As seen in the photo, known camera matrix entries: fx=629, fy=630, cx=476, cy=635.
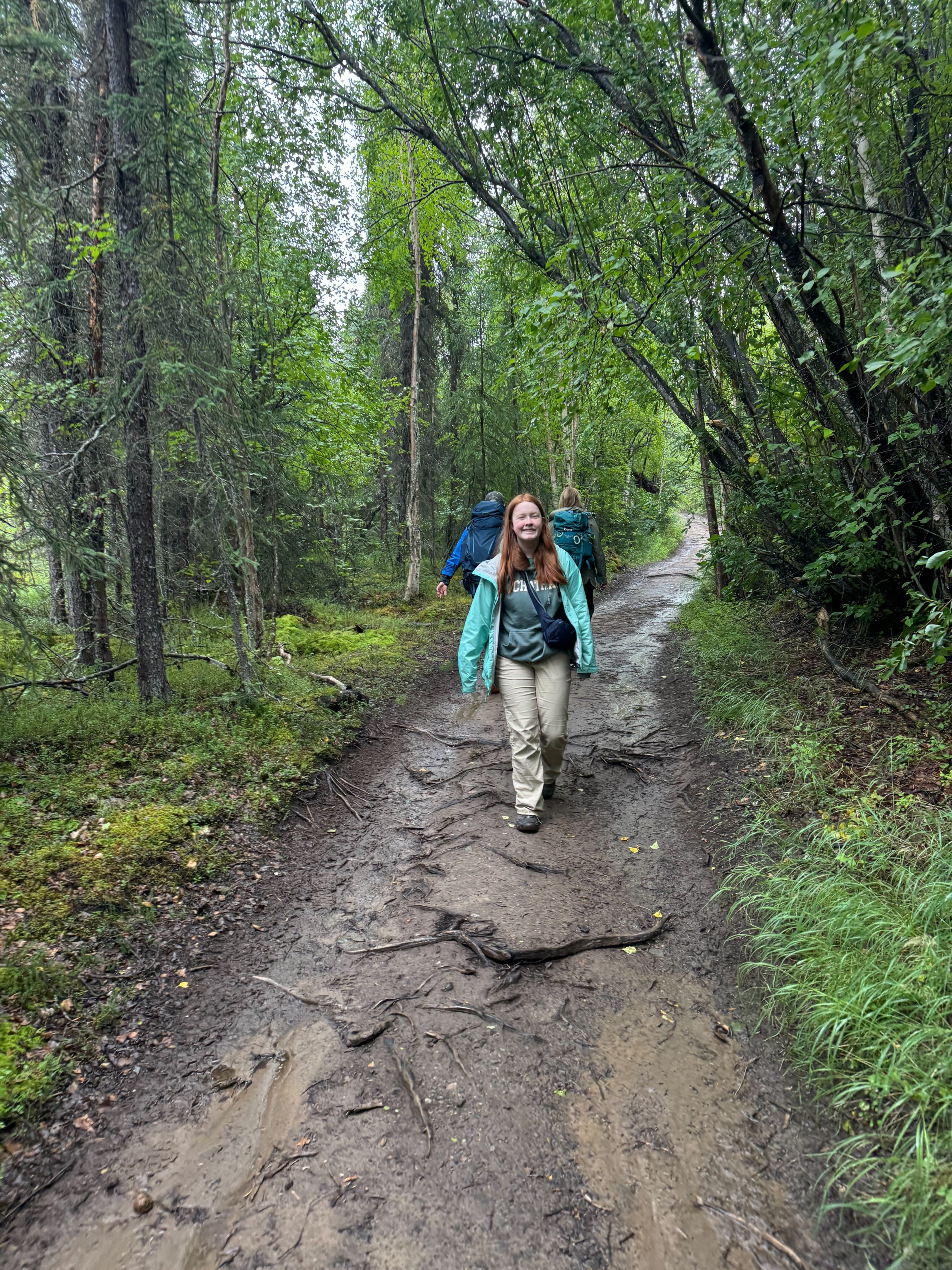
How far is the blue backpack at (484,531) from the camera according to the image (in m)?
7.81

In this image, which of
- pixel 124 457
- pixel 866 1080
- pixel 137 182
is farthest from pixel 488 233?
pixel 866 1080

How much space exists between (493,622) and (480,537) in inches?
114

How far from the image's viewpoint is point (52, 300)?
6.89 metres

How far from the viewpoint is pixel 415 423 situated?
46.0ft

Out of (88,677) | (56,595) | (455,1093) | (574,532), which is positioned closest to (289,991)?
(455,1093)

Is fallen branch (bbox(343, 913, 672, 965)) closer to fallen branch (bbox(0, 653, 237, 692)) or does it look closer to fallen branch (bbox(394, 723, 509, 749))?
fallen branch (bbox(394, 723, 509, 749))

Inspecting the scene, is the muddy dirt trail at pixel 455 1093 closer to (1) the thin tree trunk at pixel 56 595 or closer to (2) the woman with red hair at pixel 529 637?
(2) the woman with red hair at pixel 529 637

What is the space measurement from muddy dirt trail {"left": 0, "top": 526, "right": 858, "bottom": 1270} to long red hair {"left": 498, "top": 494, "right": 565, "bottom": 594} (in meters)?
2.04

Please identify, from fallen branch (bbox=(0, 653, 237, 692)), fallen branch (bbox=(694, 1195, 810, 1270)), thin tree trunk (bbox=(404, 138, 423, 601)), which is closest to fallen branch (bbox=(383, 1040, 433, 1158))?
fallen branch (bbox=(694, 1195, 810, 1270))

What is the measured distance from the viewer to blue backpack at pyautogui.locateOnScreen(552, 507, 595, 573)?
8047mm

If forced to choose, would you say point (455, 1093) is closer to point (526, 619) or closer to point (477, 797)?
point (477, 797)

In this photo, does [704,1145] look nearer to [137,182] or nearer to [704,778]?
[704,778]

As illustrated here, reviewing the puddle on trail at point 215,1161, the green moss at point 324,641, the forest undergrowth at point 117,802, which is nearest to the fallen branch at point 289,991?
the puddle on trail at point 215,1161

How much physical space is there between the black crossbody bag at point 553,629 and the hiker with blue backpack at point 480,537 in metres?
2.60
